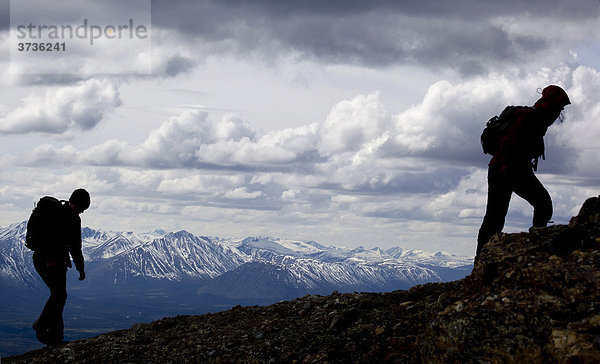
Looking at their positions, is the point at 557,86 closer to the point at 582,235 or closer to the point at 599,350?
the point at 582,235

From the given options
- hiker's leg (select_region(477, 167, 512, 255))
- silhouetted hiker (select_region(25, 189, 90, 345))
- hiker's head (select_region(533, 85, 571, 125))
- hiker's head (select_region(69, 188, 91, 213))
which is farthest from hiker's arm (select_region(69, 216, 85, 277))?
hiker's head (select_region(533, 85, 571, 125))

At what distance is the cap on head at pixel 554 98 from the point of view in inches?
520

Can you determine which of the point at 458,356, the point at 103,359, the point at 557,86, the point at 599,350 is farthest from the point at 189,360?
the point at 557,86

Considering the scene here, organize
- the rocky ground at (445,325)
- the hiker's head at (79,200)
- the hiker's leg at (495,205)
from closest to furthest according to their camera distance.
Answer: the rocky ground at (445,325) → the hiker's leg at (495,205) → the hiker's head at (79,200)

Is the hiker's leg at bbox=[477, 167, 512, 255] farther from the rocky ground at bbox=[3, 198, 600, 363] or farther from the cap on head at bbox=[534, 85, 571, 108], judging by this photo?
the cap on head at bbox=[534, 85, 571, 108]

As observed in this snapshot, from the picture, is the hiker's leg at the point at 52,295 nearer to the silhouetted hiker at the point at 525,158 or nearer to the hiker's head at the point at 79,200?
the hiker's head at the point at 79,200

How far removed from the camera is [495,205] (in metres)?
13.8

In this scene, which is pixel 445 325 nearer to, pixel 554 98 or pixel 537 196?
pixel 537 196

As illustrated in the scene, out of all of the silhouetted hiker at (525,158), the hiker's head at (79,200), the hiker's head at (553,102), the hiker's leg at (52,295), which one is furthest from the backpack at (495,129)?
the hiker's leg at (52,295)

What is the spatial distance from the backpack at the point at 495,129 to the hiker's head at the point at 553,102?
0.63m

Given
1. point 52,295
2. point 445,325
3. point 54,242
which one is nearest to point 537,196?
point 445,325

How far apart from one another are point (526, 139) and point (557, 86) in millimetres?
1407

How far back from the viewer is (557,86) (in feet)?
44.0

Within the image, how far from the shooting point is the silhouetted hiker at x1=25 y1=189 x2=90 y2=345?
651 inches
